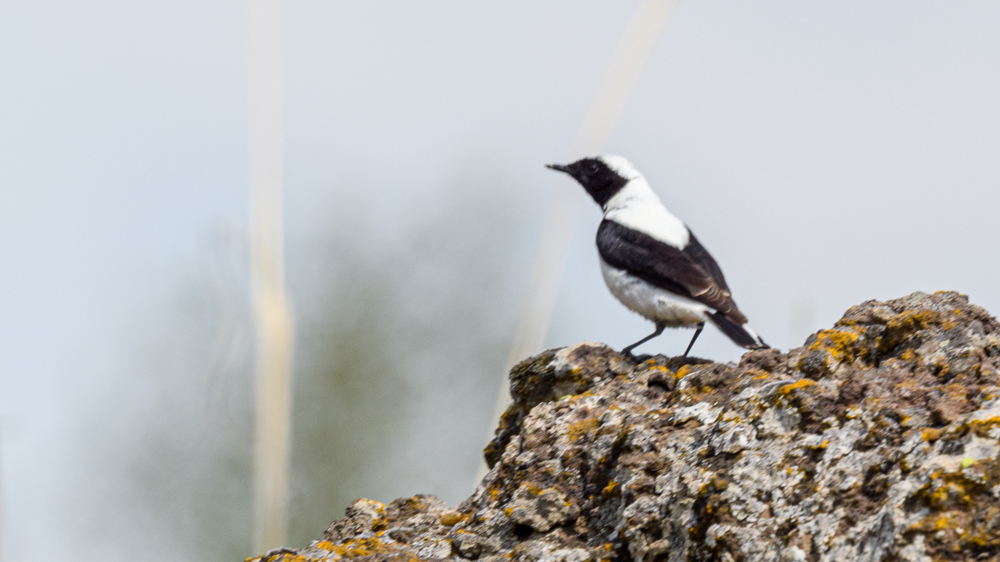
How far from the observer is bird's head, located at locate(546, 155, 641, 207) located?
788 cm

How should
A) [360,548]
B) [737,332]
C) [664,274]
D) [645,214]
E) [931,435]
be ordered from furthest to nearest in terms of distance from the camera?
1. [645,214]
2. [664,274]
3. [737,332]
4. [360,548]
5. [931,435]

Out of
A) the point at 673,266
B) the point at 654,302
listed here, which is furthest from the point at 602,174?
the point at 654,302

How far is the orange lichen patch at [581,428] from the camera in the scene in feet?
13.0

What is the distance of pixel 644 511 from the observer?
3289mm

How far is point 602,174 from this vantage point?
26.3 ft

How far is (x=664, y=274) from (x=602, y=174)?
1872 millimetres

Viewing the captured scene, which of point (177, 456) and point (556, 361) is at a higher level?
point (177, 456)

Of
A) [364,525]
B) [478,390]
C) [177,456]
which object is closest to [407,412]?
[478,390]

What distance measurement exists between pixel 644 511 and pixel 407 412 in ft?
55.6

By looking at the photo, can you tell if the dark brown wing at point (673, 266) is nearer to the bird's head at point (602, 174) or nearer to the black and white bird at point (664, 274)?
the black and white bird at point (664, 274)

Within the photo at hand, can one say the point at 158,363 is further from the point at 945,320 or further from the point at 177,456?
the point at 945,320

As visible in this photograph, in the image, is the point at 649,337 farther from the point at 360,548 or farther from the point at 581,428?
the point at 360,548

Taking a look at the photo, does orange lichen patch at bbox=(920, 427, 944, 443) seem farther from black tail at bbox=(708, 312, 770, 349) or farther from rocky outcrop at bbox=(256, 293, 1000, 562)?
black tail at bbox=(708, 312, 770, 349)

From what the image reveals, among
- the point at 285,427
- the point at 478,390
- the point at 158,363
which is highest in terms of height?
the point at 158,363
